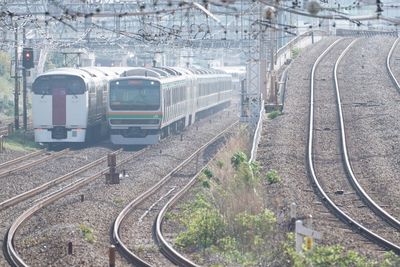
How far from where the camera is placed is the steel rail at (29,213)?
13055 mm

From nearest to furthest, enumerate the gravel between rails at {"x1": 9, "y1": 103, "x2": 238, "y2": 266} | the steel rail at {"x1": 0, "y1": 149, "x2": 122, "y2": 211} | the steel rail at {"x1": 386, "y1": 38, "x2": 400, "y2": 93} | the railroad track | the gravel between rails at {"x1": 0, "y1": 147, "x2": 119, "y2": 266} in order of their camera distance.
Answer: the gravel between rails at {"x1": 9, "y1": 103, "x2": 238, "y2": 266} < the railroad track < the gravel between rails at {"x1": 0, "y1": 147, "x2": 119, "y2": 266} < the steel rail at {"x1": 0, "y1": 149, "x2": 122, "y2": 211} < the steel rail at {"x1": 386, "y1": 38, "x2": 400, "y2": 93}

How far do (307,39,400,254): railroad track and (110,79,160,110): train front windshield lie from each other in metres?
4.76

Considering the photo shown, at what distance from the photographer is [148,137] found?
99.0 ft

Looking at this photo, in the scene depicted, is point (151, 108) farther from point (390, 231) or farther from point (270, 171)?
point (390, 231)

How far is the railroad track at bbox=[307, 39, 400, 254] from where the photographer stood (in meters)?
Result: 14.1

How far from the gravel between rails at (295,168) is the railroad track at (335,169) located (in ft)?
0.54

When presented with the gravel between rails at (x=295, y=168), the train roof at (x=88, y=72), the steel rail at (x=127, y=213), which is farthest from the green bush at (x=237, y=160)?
the train roof at (x=88, y=72)

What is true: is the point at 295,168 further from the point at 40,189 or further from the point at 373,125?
the point at 373,125

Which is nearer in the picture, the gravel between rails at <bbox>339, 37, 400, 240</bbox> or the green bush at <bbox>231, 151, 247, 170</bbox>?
the gravel between rails at <bbox>339, 37, 400, 240</bbox>

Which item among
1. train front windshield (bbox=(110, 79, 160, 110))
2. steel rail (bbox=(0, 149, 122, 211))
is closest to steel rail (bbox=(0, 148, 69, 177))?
steel rail (bbox=(0, 149, 122, 211))

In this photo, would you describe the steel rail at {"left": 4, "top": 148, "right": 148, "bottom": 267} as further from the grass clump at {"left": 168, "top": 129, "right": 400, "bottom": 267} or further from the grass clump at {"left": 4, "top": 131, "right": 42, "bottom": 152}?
the grass clump at {"left": 4, "top": 131, "right": 42, "bottom": 152}

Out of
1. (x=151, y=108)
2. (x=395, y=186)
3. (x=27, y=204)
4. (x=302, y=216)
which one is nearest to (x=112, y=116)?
(x=151, y=108)

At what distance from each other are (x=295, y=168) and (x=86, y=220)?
540 centimetres

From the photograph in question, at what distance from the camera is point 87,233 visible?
47.9ft
